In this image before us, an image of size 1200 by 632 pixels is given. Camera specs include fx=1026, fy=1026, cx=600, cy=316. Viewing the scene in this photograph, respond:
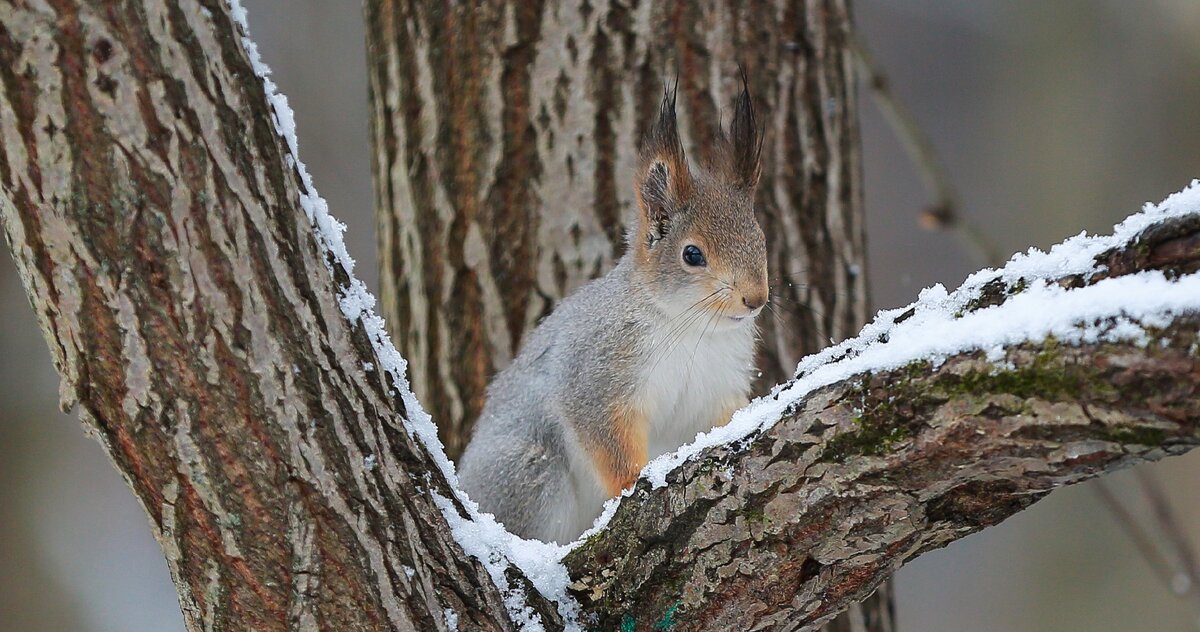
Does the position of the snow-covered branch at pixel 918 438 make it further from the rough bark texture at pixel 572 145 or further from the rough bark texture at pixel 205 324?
the rough bark texture at pixel 572 145

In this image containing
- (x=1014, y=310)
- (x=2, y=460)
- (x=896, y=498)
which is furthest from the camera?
(x=2, y=460)

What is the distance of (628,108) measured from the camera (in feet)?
8.30

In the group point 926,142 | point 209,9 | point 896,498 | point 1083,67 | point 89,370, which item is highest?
point 1083,67

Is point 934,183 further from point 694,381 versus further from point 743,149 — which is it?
point 694,381

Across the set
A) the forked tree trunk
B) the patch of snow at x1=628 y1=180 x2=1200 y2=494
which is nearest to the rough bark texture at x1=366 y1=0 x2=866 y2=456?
the forked tree trunk

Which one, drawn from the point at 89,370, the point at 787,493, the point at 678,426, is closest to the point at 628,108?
the point at 678,426

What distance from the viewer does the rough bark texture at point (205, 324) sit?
47.4 inches

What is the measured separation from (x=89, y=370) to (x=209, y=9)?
48cm

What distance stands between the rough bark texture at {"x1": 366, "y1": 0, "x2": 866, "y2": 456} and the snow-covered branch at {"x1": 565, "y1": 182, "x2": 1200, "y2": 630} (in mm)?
1069

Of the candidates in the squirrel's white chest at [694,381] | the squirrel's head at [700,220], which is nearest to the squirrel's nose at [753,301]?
the squirrel's head at [700,220]

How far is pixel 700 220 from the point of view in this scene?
224cm

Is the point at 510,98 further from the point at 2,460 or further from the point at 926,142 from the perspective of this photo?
the point at 2,460

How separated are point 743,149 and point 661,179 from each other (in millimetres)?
191

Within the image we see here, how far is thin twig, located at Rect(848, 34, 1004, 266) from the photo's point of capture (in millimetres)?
2633
